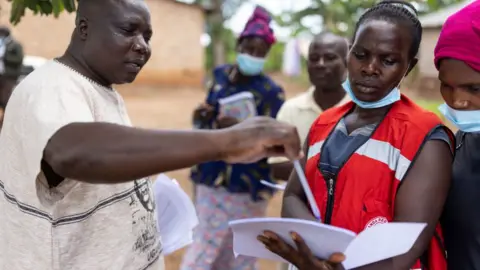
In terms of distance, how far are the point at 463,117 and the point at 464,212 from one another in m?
0.30

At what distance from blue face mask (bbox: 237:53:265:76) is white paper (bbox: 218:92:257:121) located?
0.23m

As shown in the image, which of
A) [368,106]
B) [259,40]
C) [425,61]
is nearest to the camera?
[368,106]

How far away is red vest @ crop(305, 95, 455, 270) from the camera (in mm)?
1592

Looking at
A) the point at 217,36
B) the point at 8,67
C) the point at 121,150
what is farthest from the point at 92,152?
the point at 217,36

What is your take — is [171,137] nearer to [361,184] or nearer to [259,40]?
[361,184]

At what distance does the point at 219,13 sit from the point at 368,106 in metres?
21.8

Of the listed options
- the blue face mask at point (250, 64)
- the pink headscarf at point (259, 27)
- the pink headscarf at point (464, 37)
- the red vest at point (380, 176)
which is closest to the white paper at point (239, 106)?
the blue face mask at point (250, 64)

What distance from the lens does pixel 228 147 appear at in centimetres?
119

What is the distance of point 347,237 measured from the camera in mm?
1314

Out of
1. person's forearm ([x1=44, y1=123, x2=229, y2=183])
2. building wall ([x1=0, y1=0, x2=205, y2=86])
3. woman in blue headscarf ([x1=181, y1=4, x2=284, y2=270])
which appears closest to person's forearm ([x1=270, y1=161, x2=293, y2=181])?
woman in blue headscarf ([x1=181, y1=4, x2=284, y2=270])

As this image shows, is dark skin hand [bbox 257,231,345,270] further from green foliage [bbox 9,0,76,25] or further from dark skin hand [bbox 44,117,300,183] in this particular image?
green foliage [bbox 9,0,76,25]

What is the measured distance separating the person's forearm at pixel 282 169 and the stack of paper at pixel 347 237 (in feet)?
5.34

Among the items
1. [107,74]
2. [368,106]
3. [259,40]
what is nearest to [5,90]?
[259,40]

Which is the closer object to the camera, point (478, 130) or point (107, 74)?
point (107, 74)
